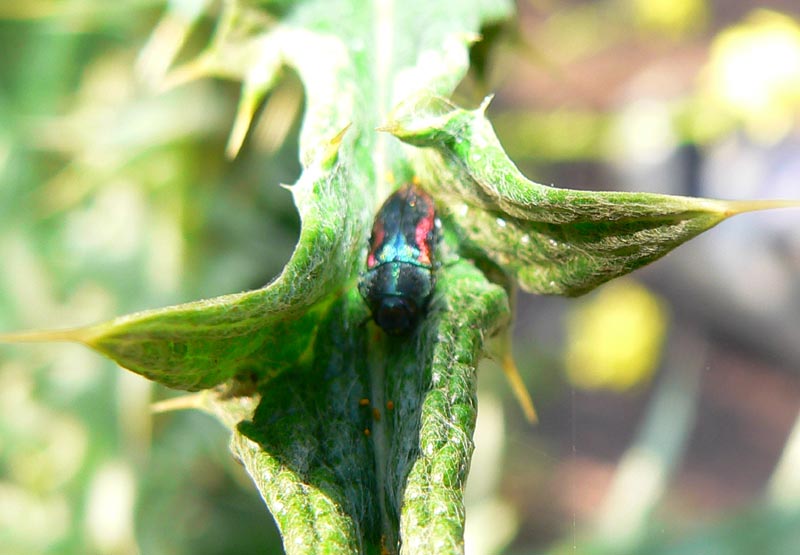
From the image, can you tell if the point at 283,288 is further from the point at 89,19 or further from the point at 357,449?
the point at 89,19

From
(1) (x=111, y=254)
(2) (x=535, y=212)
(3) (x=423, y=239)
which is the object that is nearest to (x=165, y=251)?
(1) (x=111, y=254)

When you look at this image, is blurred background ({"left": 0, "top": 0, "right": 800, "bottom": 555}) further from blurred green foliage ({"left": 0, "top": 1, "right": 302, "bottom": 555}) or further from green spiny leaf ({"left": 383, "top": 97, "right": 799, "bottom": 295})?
green spiny leaf ({"left": 383, "top": 97, "right": 799, "bottom": 295})

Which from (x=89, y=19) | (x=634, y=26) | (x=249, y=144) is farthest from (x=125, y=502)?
(x=634, y=26)

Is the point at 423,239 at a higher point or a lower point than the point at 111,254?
higher

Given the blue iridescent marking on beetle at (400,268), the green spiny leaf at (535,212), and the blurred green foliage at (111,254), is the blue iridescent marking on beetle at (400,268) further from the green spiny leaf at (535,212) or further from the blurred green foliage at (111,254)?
the blurred green foliage at (111,254)

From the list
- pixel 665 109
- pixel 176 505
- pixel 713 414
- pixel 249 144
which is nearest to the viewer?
pixel 249 144

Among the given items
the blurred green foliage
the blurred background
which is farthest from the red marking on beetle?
the blurred green foliage

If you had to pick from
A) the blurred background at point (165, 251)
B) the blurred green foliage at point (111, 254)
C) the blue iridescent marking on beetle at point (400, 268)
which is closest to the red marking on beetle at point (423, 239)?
the blue iridescent marking on beetle at point (400, 268)

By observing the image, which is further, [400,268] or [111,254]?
[111,254]

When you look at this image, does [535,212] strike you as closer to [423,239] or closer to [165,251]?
[423,239]

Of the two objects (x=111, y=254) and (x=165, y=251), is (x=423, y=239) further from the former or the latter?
(x=111, y=254)
